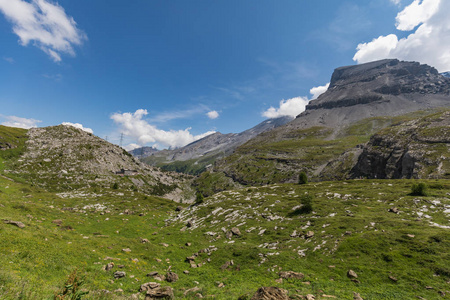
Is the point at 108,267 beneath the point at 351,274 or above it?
above

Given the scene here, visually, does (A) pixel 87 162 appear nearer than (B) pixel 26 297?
No

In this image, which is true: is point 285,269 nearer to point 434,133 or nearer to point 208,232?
point 208,232

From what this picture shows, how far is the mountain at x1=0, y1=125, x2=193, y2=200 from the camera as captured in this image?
327ft

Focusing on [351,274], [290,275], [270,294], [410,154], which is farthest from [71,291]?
[410,154]

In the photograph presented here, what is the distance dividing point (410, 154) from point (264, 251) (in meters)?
117

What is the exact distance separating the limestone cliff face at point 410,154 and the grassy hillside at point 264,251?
232 feet

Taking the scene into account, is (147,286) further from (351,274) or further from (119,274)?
(351,274)

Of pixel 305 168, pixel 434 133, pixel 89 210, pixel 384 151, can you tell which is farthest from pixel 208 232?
pixel 305 168

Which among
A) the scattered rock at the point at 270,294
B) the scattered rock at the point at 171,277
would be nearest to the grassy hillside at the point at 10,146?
the scattered rock at the point at 171,277

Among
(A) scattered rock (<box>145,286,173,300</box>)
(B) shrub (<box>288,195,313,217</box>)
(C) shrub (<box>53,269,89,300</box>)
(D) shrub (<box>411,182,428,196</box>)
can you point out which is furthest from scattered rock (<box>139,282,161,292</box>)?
(D) shrub (<box>411,182,428,196</box>)

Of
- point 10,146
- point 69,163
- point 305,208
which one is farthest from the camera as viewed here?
point 69,163

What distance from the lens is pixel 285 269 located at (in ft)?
56.2

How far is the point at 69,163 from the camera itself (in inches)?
4801

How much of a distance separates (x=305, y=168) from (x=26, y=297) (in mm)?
207183
